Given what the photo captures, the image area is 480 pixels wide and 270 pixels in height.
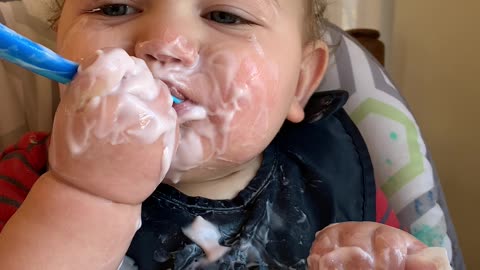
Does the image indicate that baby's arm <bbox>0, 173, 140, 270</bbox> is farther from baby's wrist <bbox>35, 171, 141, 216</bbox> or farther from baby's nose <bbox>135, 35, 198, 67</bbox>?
baby's nose <bbox>135, 35, 198, 67</bbox>

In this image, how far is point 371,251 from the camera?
62cm

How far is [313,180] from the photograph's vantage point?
1003mm

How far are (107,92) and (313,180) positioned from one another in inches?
21.6

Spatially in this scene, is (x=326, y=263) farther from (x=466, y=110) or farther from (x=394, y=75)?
(x=394, y=75)

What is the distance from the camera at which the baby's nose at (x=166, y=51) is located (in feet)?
2.19

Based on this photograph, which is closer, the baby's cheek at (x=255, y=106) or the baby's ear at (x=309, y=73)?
the baby's cheek at (x=255, y=106)

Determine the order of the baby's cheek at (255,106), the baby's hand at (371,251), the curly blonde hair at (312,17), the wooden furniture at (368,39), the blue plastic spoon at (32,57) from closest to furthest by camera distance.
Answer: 1. the blue plastic spoon at (32,57)
2. the baby's hand at (371,251)
3. the baby's cheek at (255,106)
4. the curly blonde hair at (312,17)
5. the wooden furniture at (368,39)

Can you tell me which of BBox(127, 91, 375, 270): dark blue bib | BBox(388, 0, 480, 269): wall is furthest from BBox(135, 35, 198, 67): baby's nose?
BBox(388, 0, 480, 269): wall

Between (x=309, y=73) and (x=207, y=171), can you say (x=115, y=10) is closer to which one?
(x=207, y=171)

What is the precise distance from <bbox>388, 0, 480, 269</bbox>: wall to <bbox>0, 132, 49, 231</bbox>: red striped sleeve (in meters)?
1.08

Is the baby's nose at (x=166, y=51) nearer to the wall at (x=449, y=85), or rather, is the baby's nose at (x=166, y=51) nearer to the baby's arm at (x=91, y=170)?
the baby's arm at (x=91, y=170)

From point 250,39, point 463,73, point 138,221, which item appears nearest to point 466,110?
point 463,73

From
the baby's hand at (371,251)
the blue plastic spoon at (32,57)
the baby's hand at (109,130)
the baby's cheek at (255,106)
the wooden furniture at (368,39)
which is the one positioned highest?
the blue plastic spoon at (32,57)

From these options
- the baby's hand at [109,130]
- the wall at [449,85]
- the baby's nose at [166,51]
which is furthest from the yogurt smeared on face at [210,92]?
the wall at [449,85]
